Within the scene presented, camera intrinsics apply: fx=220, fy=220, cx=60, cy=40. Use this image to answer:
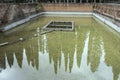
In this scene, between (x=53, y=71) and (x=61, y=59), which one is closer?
(x=53, y=71)

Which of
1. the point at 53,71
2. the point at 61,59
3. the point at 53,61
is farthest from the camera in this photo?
the point at 61,59

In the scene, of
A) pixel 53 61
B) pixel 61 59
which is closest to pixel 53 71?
pixel 53 61

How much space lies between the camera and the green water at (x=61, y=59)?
644 cm

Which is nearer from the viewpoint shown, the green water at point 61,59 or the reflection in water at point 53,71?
the reflection in water at point 53,71

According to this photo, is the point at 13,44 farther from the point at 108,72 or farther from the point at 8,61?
the point at 108,72

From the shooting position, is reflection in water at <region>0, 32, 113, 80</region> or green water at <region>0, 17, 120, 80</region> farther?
green water at <region>0, 17, 120, 80</region>

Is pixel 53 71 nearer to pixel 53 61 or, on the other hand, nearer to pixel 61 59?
pixel 53 61

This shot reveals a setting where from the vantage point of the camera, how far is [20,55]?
27.8 ft

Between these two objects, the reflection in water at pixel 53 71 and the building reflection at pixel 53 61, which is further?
the building reflection at pixel 53 61

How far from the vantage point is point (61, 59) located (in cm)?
788

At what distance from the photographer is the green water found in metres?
6.44

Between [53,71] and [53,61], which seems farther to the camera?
[53,61]

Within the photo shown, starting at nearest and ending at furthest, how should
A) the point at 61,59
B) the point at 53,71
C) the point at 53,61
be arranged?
the point at 53,71 → the point at 53,61 → the point at 61,59

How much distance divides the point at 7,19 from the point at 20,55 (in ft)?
23.3
